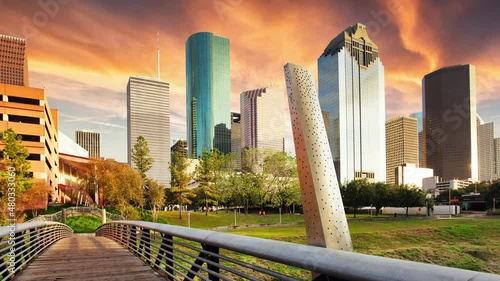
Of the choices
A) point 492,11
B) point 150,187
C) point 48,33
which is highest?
point 492,11

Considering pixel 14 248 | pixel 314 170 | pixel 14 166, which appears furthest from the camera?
pixel 14 166

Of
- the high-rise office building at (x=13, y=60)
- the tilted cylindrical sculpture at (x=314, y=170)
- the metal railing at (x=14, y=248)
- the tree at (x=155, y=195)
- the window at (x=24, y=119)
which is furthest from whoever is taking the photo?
the high-rise office building at (x=13, y=60)

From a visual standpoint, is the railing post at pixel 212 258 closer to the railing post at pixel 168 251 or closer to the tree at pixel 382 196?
the railing post at pixel 168 251

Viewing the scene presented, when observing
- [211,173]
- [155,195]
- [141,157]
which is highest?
[141,157]

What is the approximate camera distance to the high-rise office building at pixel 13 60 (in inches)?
5497

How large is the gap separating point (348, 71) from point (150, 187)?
160594 mm

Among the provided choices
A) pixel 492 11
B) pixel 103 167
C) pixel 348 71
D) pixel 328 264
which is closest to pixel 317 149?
pixel 328 264

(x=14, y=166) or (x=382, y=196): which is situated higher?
(x=14, y=166)

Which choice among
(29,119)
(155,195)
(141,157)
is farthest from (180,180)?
(29,119)

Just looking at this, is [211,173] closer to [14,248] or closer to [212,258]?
[14,248]

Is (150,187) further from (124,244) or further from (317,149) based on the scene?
(317,149)

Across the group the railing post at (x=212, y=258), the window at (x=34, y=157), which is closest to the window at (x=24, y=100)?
the window at (x=34, y=157)

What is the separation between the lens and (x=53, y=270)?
346 inches

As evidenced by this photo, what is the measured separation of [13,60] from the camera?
143 metres
